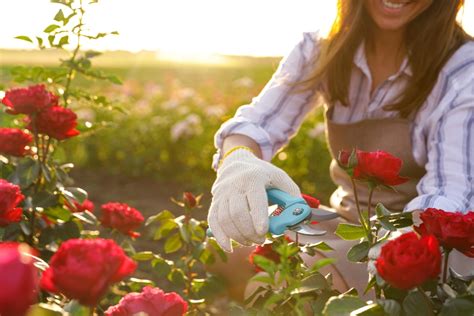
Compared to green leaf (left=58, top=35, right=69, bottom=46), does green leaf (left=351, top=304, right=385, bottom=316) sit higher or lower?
lower

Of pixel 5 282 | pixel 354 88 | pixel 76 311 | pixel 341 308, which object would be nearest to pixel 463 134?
pixel 354 88

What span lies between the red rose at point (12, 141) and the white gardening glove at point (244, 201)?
1.68ft

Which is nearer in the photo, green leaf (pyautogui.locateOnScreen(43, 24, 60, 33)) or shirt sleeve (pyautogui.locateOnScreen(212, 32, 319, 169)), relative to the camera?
green leaf (pyautogui.locateOnScreen(43, 24, 60, 33))

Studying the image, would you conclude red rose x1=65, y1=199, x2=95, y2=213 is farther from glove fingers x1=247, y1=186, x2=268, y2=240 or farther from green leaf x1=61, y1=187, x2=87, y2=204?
glove fingers x1=247, y1=186, x2=268, y2=240

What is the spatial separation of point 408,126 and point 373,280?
3.22 ft

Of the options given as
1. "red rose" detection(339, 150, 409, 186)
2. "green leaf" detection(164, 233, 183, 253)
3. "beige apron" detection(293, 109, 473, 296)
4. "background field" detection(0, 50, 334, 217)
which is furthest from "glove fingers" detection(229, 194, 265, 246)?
"background field" detection(0, 50, 334, 217)

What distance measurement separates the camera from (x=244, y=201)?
1.52 m

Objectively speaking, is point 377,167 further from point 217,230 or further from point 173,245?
point 173,245

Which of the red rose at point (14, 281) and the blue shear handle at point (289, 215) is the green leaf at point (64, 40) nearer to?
the blue shear handle at point (289, 215)

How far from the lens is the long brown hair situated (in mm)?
2023

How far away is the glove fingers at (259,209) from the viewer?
4.65 feet

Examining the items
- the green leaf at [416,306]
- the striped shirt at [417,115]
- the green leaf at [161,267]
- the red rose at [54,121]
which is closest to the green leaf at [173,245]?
the green leaf at [161,267]

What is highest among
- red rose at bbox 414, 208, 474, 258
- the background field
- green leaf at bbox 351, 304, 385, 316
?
red rose at bbox 414, 208, 474, 258

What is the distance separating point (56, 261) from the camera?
0.82m
